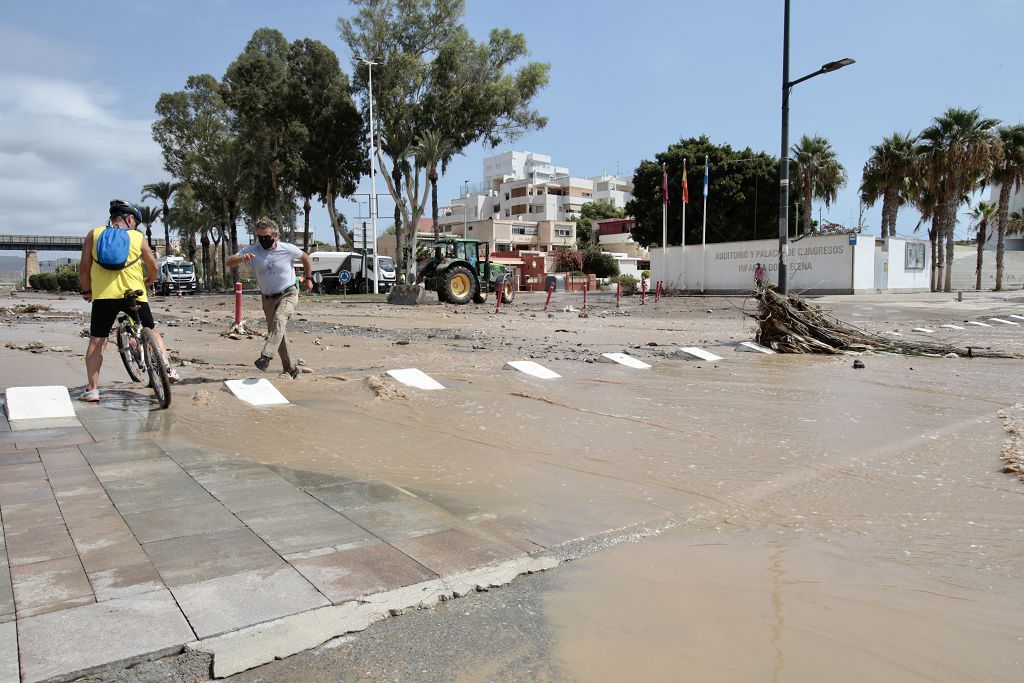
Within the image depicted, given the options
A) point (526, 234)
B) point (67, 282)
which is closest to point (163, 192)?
point (67, 282)

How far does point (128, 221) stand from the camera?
22.1 ft

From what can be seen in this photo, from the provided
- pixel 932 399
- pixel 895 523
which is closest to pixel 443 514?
pixel 895 523

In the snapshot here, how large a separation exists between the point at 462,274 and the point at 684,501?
70.7 ft

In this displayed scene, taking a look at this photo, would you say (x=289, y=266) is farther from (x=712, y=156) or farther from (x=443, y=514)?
(x=712, y=156)

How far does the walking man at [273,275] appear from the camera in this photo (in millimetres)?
7715

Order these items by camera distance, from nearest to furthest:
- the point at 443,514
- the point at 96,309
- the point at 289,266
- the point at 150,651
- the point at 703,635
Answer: the point at 150,651 → the point at 703,635 → the point at 443,514 → the point at 96,309 → the point at 289,266

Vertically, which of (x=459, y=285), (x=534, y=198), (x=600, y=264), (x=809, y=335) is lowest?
(x=809, y=335)

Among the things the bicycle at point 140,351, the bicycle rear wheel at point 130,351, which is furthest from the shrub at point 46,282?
the bicycle at point 140,351

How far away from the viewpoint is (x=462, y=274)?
2539 cm

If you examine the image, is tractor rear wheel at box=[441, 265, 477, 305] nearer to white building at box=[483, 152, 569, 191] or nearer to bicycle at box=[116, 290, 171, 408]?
bicycle at box=[116, 290, 171, 408]

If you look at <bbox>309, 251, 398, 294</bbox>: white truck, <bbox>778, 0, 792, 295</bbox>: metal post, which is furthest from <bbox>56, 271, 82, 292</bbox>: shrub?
<bbox>778, 0, 792, 295</bbox>: metal post

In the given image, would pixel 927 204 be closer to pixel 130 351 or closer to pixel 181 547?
pixel 130 351

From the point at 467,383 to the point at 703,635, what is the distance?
5.89m

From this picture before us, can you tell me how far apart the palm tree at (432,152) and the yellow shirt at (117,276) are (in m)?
30.6
